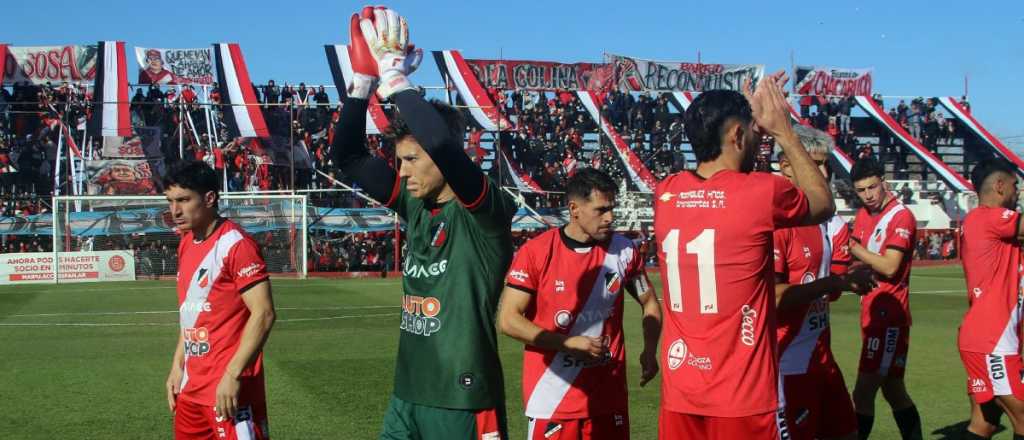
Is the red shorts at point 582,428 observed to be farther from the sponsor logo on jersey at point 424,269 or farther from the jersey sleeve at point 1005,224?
the jersey sleeve at point 1005,224

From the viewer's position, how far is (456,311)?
404 cm

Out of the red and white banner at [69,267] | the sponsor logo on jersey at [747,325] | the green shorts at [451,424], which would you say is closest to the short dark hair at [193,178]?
the green shorts at [451,424]

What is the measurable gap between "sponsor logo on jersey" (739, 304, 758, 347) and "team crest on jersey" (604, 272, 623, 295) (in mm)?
1482

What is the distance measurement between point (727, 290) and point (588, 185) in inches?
66.1

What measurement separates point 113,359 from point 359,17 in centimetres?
1040

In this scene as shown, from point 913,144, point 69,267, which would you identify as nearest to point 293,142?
point 69,267

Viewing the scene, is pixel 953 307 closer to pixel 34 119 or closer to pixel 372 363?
pixel 372 363

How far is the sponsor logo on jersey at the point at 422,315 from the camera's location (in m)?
4.08

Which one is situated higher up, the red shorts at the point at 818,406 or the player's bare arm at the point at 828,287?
the player's bare arm at the point at 828,287

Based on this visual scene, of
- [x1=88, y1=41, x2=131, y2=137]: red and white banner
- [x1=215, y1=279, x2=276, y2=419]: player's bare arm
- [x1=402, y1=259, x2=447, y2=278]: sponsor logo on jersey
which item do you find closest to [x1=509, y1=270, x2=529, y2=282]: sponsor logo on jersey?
[x1=402, y1=259, x2=447, y2=278]: sponsor logo on jersey

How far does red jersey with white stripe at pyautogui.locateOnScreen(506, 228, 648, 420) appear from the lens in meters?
5.12

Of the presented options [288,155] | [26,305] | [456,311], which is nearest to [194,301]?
[456,311]

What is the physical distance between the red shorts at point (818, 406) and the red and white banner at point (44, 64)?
3705cm

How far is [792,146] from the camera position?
12.5 ft
